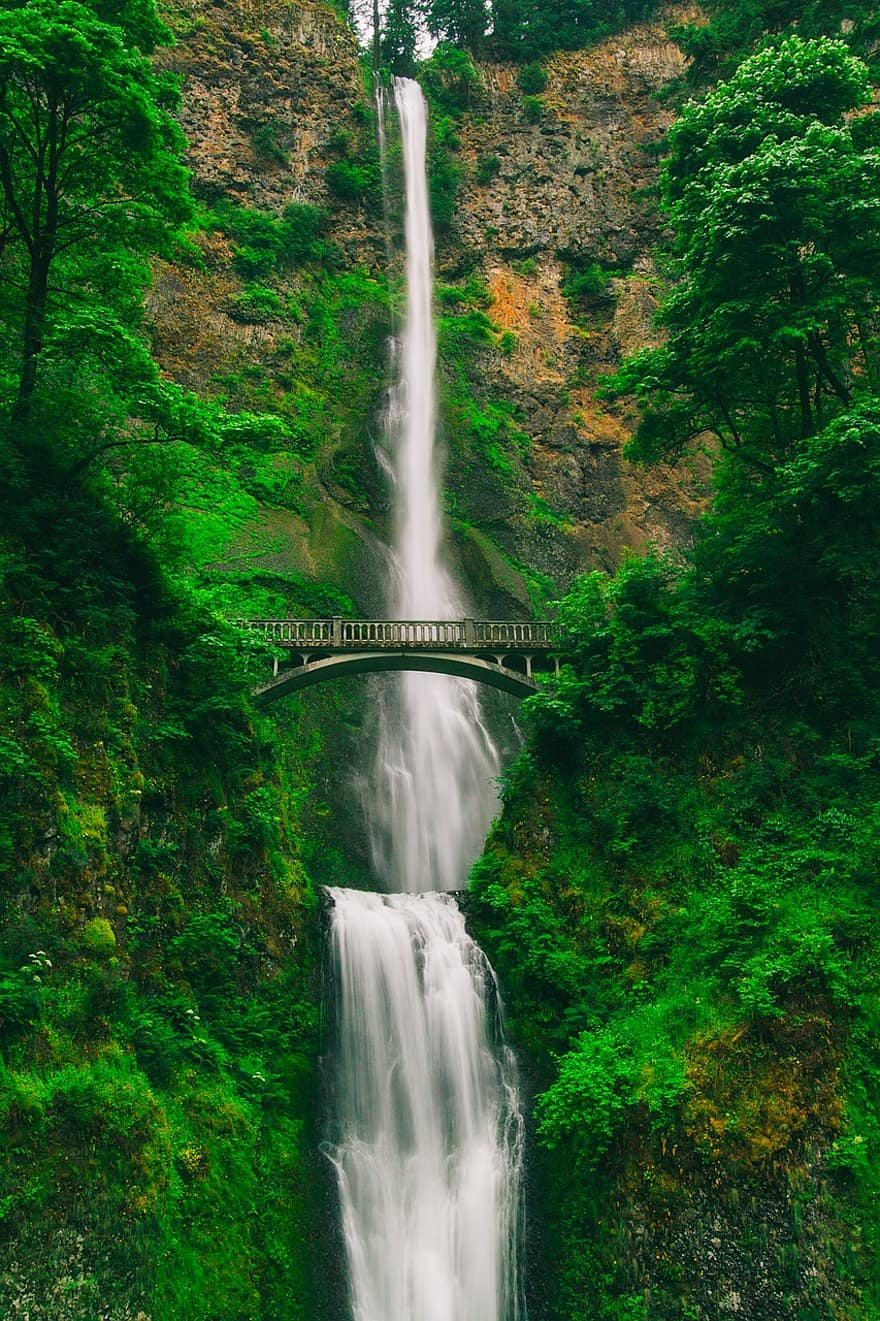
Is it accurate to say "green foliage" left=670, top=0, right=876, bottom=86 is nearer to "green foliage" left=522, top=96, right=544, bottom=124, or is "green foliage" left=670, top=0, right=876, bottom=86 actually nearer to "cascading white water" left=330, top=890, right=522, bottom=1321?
"green foliage" left=522, top=96, right=544, bottom=124

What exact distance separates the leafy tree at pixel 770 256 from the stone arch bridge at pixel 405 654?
17.5ft

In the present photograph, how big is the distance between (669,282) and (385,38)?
61.1 ft

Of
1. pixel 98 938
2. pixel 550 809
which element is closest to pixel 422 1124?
pixel 550 809

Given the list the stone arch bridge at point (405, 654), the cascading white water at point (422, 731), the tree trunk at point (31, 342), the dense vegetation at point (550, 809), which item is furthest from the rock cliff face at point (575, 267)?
the tree trunk at point (31, 342)

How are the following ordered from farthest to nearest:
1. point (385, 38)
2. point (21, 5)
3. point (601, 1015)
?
point (385, 38) < point (601, 1015) < point (21, 5)

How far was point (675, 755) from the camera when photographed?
16.4 metres

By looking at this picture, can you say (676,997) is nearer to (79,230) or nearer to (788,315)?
(788,315)

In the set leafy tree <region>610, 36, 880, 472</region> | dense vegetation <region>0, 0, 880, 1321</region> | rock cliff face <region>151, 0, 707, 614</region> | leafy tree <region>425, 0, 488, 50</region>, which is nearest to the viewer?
dense vegetation <region>0, 0, 880, 1321</region>

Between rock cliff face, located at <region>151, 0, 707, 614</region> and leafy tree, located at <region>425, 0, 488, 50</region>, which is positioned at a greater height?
leafy tree, located at <region>425, 0, 488, 50</region>

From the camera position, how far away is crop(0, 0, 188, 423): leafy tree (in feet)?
39.7

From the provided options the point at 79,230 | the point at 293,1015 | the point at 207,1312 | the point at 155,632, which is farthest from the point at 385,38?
the point at 207,1312

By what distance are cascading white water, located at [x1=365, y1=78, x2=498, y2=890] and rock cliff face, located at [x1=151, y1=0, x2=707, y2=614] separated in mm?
833

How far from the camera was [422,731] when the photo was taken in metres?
26.6

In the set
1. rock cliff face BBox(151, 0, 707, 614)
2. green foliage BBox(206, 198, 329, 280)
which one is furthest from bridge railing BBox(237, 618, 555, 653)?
green foliage BBox(206, 198, 329, 280)
